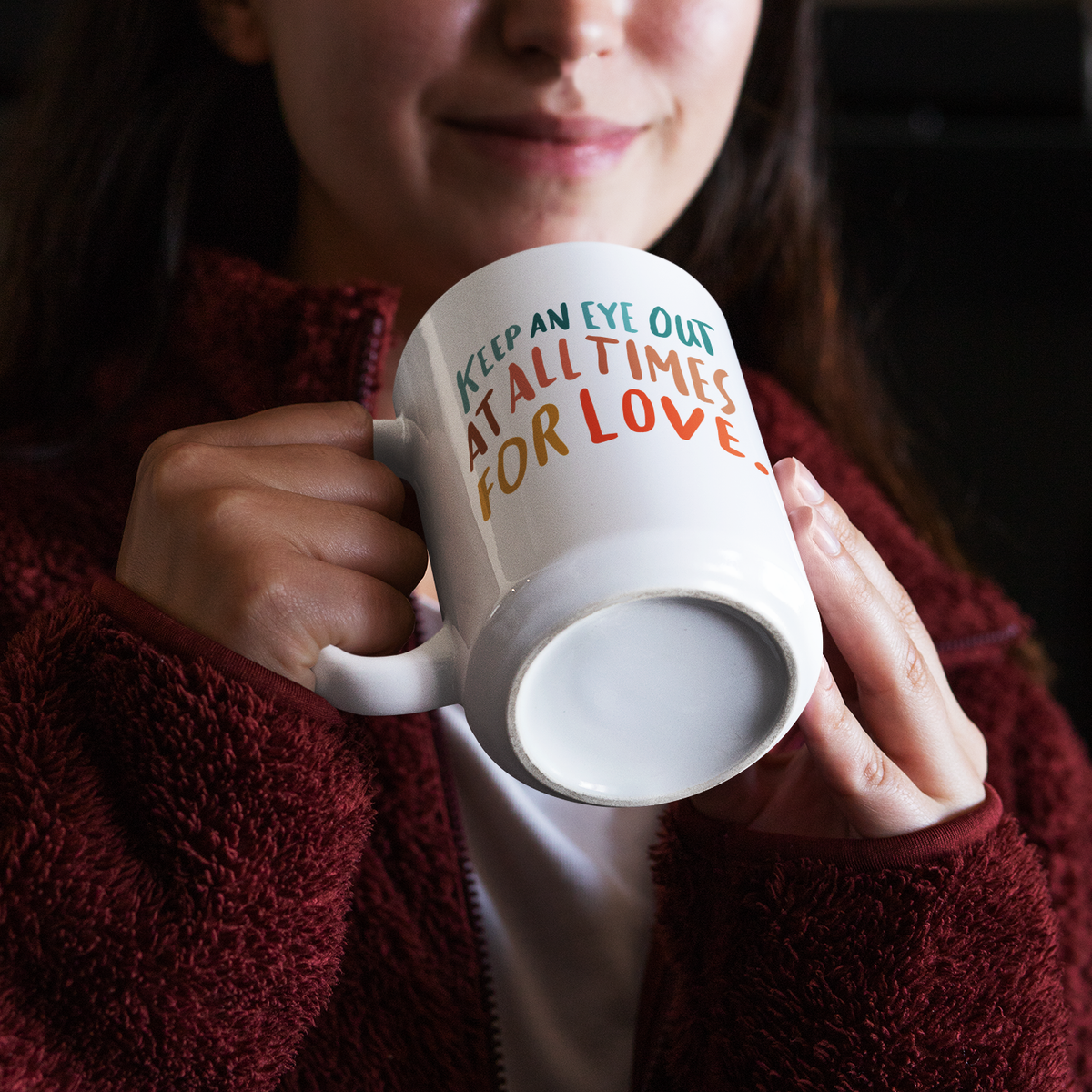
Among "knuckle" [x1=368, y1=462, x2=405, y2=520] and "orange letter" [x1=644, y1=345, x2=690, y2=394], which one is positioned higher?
"orange letter" [x1=644, y1=345, x2=690, y2=394]

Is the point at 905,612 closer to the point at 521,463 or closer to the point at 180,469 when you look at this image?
the point at 521,463

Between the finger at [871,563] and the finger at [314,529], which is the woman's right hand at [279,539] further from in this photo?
the finger at [871,563]

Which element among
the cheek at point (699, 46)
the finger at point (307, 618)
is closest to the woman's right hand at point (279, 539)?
the finger at point (307, 618)

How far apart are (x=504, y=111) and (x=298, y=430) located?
29cm

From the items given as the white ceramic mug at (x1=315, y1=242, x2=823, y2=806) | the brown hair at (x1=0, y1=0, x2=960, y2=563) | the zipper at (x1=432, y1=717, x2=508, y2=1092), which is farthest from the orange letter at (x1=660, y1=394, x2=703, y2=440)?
the brown hair at (x1=0, y1=0, x2=960, y2=563)

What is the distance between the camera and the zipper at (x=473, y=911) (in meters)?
0.66

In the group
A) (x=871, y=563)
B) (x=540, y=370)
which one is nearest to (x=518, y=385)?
(x=540, y=370)

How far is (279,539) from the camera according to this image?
1.54ft

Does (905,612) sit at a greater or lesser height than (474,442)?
lesser

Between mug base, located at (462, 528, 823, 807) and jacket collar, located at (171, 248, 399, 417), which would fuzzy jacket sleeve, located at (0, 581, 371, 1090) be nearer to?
mug base, located at (462, 528, 823, 807)

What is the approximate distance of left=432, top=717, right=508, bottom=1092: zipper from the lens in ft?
2.17

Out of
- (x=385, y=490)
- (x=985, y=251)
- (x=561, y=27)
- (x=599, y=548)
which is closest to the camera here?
(x=599, y=548)

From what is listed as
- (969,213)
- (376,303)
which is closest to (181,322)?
(376,303)

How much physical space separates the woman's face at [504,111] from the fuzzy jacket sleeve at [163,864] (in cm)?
36
